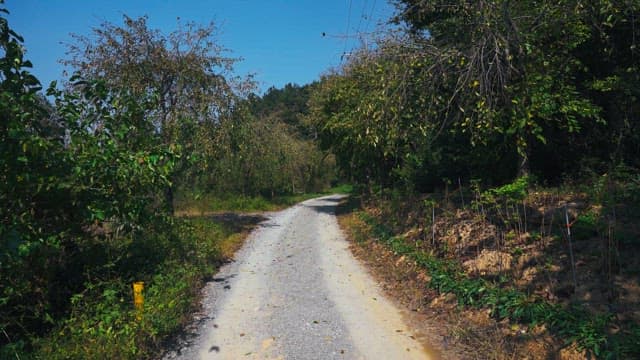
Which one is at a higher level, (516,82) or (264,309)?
(516,82)

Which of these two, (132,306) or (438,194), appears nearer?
(132,306)

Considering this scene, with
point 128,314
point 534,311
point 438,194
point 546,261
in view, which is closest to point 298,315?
point 128,314

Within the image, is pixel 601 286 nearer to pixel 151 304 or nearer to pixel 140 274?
pixel 151 304

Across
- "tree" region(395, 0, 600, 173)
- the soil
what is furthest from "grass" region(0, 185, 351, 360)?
"tree" region(395, 0, 600, 173)

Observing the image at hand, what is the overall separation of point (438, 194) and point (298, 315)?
7596 mm

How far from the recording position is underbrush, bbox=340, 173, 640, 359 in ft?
14.8

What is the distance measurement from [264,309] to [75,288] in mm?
2730

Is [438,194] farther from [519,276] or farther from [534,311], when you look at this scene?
[534,311]

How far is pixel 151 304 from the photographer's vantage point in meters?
6.04

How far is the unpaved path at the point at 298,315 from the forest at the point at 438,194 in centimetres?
63

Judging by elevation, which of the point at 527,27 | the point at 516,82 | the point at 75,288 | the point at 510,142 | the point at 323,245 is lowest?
the point at 323,245

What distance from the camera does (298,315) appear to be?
255 inches

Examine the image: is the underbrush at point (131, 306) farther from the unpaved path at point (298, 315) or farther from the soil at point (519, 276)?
the soil at point (519, 276)

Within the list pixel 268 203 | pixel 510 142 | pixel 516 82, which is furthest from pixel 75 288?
pixel 268 203
